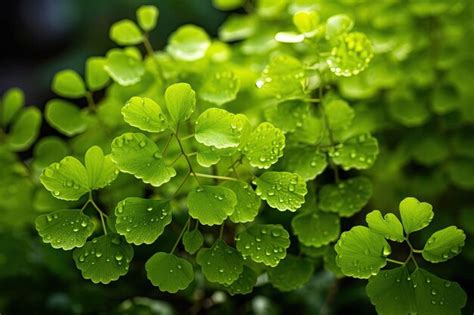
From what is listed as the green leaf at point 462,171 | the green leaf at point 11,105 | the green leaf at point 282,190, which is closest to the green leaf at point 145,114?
the green leaf at point 282,190

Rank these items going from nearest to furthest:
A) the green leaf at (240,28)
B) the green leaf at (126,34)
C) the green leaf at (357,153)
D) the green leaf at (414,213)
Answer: the green leaf at (414,213), the green leaf at (357,153), the green leaf at (126,34), the green leaf at (240,28)

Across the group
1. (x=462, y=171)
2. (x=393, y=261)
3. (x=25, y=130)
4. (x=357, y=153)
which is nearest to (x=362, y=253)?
(x=393, y=261)

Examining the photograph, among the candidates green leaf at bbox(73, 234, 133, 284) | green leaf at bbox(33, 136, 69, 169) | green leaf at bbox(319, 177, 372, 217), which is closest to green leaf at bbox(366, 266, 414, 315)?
green leaf at bbox(319, 177, 372, 217)

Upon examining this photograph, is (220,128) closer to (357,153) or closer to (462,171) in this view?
(357,153)

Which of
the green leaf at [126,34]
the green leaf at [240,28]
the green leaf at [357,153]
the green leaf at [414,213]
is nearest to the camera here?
the green leaf at [414,213]

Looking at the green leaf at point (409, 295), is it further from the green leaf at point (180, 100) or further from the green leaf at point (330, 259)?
the green leaf at point (180, 100)

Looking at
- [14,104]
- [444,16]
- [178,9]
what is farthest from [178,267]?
[178,9]
